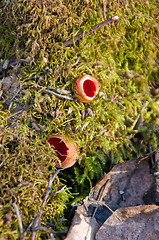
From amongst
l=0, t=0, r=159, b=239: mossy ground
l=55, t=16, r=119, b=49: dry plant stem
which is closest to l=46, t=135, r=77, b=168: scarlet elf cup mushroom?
l=0, t=0, r=159, b=239: mossy ground

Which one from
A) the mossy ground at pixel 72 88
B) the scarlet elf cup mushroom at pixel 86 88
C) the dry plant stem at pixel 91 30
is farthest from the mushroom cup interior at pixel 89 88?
the dry plant stem at pixel 91 30

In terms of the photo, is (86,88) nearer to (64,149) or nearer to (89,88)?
(89,88)

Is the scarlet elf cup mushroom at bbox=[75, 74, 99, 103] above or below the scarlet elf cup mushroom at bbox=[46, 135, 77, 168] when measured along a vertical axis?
above

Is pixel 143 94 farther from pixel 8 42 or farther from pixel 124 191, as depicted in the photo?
pixel 8 42

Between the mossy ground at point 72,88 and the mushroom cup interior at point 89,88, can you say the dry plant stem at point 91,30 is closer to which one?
A: the mossy ground at point 72,88

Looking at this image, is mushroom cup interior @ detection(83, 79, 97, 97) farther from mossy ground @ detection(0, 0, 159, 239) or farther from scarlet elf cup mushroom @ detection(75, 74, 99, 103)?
mossy ground @ detection(0, 0, 159, 239)

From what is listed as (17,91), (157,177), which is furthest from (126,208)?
(17,91)
